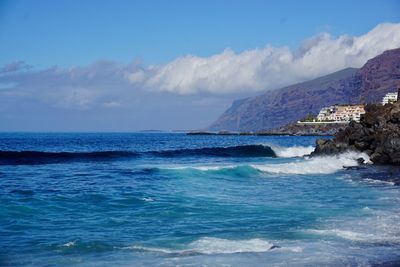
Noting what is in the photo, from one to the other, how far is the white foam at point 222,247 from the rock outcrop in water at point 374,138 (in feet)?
103

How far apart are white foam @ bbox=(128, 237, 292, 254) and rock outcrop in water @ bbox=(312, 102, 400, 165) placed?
31463mm

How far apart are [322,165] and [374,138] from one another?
8.59m

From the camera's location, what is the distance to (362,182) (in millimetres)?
29281

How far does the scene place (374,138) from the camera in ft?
159

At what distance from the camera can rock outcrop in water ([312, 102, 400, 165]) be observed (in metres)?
43.5

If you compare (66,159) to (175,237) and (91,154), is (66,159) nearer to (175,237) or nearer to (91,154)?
(91,154)

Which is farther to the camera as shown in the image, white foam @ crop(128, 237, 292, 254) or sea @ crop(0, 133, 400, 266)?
white foam @ crop(128, 237, 292, 254)

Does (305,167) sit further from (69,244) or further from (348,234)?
(69,244)

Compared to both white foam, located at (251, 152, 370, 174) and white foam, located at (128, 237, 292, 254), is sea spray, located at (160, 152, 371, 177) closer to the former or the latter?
white foam, located at (251, 152, 370, 174)

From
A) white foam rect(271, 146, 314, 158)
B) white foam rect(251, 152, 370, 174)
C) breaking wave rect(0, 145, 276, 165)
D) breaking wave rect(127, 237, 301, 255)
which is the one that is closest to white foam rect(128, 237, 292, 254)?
breaking wave rect(127, 237, 301, 255)

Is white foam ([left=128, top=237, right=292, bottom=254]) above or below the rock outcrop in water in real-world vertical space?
below

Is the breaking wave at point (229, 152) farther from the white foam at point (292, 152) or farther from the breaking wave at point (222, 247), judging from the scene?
the breaking wave at point (222, 247)

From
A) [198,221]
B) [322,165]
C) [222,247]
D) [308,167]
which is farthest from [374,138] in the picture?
[222,247]

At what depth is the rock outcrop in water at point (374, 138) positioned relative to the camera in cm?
4347
